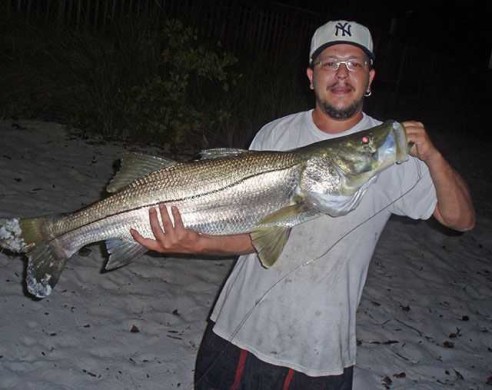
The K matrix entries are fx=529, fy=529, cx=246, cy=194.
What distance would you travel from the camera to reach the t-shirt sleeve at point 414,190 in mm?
2666

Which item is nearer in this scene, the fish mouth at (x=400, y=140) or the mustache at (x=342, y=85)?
the fish mouth at (x=400, y=140)

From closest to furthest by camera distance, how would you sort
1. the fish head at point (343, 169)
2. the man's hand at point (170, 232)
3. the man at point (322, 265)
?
the fish head at point (343, 169) < the man at point (322, 265) < the man's hand at point (170, 232)

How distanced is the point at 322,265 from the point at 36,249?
1.57 metres

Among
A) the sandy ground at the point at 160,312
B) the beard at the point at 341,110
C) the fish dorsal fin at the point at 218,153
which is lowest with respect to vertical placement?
the sandy ground at the point at 160,312

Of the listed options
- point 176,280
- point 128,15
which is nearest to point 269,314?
point 176,280

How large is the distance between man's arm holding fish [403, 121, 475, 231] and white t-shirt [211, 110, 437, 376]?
72mm

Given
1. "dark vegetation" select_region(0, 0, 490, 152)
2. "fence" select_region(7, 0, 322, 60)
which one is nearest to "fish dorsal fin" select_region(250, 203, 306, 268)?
"dark vegetation" select_region(0, 0, 490, 152)

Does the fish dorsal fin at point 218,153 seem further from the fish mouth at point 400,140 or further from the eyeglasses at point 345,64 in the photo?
the fish mouth at point 400,140

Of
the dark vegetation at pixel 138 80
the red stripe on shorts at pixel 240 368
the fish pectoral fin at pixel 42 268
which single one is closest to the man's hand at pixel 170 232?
the fish pectoral fin at pixel 42 268

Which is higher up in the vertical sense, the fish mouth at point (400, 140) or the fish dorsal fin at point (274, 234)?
the fish mouth at point (400, 140)

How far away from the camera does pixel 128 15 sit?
10.1 metres

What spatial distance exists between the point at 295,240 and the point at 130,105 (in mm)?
7601

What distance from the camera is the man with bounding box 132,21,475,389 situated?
2.67 metres

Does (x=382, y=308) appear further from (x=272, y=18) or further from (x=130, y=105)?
(x=272, y=18)
